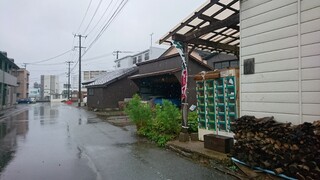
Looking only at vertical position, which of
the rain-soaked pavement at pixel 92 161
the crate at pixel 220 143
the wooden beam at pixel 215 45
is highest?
the wooden beam at pixel 215 45

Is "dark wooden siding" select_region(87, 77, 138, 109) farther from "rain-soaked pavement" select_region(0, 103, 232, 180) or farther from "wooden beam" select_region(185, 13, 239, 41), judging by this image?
"wooden beam" select_region(185, 13, 239, 41)

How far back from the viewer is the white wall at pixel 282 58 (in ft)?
15.7

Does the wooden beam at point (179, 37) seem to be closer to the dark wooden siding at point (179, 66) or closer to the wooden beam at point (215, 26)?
the wooden beam at point (215, 26)

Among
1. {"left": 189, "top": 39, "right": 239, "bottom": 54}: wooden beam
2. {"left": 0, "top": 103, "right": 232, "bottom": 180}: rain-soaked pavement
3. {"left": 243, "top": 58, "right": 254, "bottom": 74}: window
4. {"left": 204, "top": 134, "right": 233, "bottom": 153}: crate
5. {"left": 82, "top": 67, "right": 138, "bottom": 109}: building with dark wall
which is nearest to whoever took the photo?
{"left": 0, "top": 103, "right": 232, "bottom": 180}: rain-soaked pavement

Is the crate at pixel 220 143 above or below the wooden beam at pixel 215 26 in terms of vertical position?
below

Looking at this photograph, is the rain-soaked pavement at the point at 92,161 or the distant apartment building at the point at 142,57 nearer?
the rain-soaked pavement at the point at 92,161

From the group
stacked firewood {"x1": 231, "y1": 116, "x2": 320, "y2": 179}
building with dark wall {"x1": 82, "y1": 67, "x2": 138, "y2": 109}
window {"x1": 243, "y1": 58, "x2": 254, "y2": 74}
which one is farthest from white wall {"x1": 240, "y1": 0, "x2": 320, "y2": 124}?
building with dark wall {"x1": 82, "y1": 67, "x2": 138, "y2": 109}

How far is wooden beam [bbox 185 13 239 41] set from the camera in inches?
269

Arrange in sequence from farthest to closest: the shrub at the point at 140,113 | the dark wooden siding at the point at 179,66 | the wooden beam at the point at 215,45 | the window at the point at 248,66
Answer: the dark wooden siding at the point at 179,66 < the shrub at the point at 140,113 < the wooden beam at the point at 215,45 < the window at the point at 248,66

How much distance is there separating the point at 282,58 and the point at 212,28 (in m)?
2.60

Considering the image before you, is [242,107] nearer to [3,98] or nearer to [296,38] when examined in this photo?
[296,38]

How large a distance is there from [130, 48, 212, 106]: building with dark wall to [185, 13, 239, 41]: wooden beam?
8885 mm

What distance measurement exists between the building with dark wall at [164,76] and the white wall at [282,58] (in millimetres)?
10964

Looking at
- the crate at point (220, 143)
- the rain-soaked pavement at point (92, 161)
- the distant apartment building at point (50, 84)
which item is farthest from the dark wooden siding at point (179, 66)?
the distant apartment building at point (50, 84)
